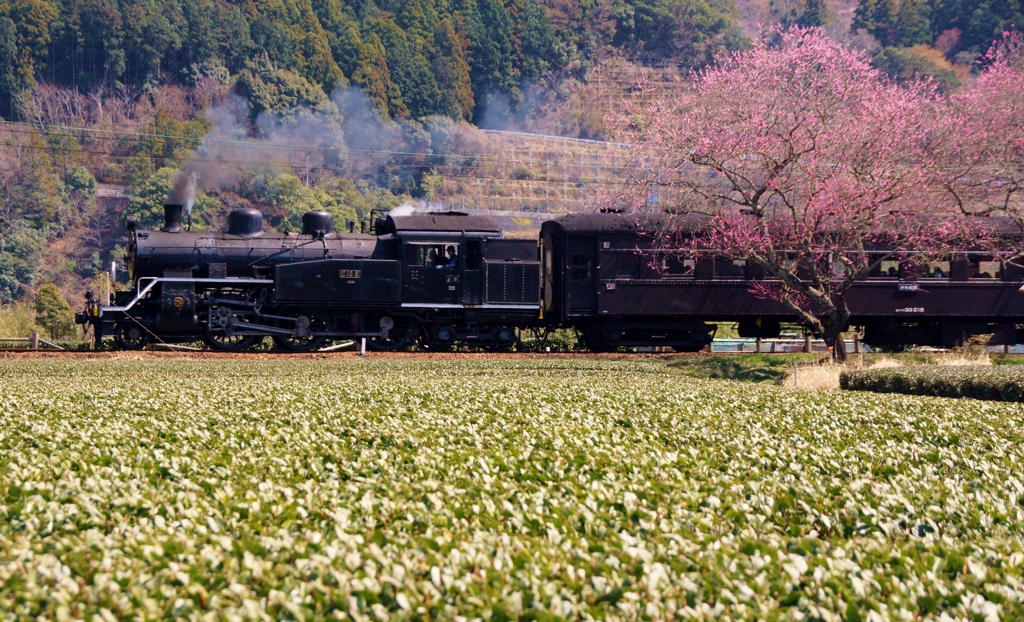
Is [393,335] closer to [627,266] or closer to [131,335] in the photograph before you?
[627,266]

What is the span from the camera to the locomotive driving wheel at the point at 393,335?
2916 centimetres

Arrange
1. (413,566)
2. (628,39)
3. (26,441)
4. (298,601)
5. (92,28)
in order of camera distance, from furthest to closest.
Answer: (628,39) → (92,28) → (26,441) → (413,566) → (298,601)

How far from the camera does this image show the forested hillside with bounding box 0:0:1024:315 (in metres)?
80.0

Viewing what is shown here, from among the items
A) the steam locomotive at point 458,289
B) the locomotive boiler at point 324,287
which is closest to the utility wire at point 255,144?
the steam locomotive at point 458,289

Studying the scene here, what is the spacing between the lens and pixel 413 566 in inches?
203

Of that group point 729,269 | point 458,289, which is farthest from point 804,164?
point 458,289

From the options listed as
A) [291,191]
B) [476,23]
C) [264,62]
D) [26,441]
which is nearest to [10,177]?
[291,191]

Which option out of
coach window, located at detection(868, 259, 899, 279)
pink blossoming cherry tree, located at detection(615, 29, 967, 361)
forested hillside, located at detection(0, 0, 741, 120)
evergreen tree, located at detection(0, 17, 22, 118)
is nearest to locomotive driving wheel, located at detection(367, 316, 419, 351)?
pink blossoming cherry tree, located at detection(615, 29, 967, 361)

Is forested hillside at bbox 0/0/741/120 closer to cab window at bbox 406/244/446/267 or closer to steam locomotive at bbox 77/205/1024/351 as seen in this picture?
steam locomotive at bbox 77/205/1024/351

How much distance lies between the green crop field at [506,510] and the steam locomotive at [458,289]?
14552 mm

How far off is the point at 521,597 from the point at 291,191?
7767cm

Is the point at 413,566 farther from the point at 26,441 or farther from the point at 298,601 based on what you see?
the point at 26,441

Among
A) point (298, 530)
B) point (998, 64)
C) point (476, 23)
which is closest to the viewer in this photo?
point (298, 530)

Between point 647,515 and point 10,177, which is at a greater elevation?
point 10,177
